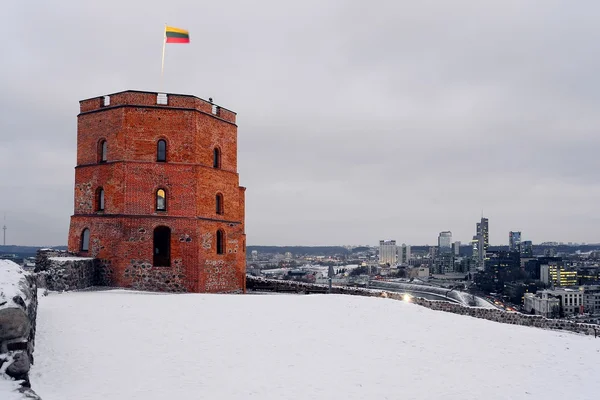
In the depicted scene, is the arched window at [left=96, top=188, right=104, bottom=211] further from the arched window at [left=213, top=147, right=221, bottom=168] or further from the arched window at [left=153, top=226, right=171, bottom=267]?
the arched window at [left=213, top=147, right=221, bottom=168]

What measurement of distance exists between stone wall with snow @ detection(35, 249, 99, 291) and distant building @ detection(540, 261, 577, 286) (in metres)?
157

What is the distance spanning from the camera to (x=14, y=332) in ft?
23.9

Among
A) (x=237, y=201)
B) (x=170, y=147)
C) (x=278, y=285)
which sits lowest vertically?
(x=278, y=285)

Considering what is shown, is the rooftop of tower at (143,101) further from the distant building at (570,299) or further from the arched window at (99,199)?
the distant building at (570,299)

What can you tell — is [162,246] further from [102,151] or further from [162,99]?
[162,99]

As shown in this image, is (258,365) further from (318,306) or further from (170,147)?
(170,147)

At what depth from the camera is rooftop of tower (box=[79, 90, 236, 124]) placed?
21.7m

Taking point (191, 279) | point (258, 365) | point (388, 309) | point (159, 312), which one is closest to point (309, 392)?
point (258, 365)

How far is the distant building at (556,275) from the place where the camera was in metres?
149

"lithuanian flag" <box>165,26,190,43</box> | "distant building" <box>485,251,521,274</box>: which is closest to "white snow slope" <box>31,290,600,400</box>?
"lithuanian flag" <box>165,26,190,43</box>

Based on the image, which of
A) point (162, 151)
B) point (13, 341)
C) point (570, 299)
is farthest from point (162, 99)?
point (570, 299)

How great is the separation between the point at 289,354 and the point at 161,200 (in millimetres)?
13237

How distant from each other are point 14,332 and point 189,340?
14.8ft

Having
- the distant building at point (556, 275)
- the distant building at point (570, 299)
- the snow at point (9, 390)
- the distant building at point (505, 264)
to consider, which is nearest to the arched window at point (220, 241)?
the snow at point (9, 390)
